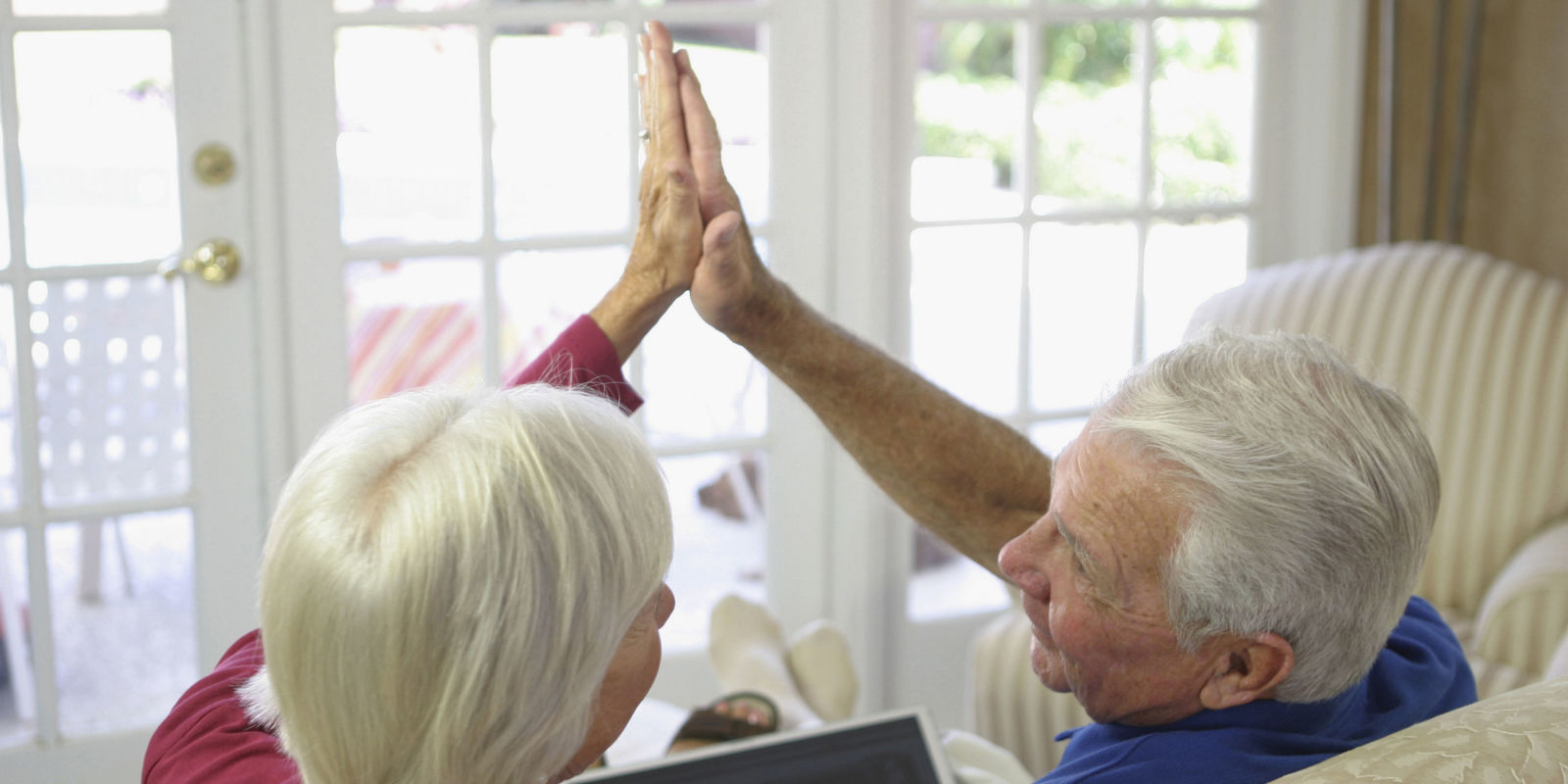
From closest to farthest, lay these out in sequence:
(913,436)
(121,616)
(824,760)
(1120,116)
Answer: (824,760) → (913,436) → (121,616) → (1120,116)

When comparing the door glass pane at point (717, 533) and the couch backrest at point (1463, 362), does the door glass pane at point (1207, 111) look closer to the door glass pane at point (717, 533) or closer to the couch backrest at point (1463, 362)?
the couch backrest at point (1463, 362)

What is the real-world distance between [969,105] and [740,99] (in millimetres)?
2006

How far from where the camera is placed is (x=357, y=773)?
0.84 metres

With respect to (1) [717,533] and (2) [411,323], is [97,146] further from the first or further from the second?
(1) [717,533]

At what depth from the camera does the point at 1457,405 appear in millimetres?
2355

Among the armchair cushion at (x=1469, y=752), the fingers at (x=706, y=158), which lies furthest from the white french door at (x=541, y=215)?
the armchair cushion at (x=1469, y=752)

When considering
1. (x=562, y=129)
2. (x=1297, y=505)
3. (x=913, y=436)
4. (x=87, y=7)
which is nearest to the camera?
(x=1297, y=505)

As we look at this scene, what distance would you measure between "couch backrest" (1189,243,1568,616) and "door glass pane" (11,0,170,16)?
180 cm

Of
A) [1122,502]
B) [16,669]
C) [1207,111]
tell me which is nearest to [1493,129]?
[1207,111]

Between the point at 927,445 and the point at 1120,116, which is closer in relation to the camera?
the point at 927,445

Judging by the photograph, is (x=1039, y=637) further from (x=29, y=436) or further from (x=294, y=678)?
(x=29, y=436)

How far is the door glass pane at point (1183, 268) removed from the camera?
10.0 feet

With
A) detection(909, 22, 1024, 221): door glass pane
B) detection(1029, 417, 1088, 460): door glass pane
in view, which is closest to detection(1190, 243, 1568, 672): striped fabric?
detection(1029, 417, 1088, 460): door glass pane

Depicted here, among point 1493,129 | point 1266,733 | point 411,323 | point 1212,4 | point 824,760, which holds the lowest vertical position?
point 824,760
